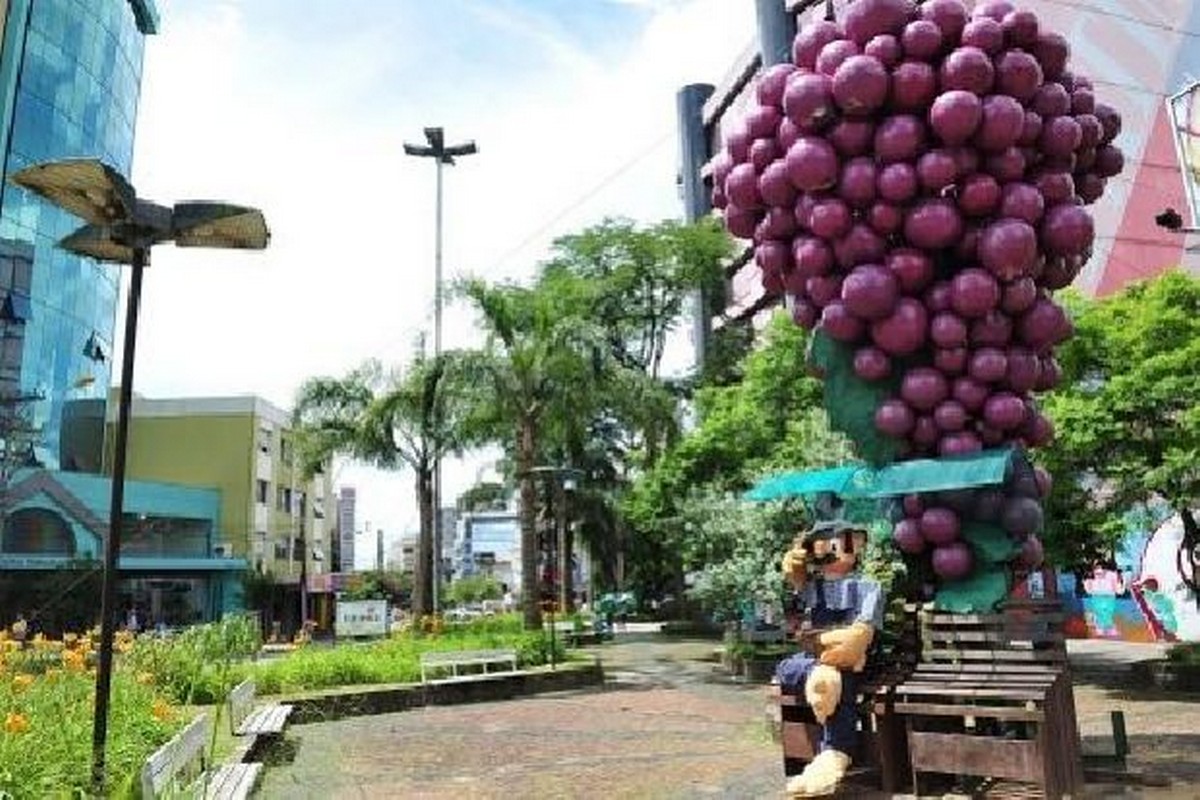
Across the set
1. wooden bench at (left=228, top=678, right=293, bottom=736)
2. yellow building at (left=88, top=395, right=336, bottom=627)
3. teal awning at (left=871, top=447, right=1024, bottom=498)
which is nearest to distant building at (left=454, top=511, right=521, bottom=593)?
yellow building at (left=88, top=395, right=336, bottom=627)

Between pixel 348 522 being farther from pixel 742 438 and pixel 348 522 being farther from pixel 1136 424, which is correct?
pixel 1136 424

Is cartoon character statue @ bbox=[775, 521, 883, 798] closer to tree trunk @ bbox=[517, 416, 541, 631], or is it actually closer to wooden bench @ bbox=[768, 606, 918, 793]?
wooden bench @ bbox=[768, 606, 918, 793]

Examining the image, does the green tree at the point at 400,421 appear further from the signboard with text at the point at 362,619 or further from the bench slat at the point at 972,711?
the bench slat at the point at 972,711

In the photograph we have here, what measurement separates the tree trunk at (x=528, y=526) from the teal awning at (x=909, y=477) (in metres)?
11.3

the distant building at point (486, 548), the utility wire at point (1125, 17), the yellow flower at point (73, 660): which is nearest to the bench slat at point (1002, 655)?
the yellow flower at point (73, 660)

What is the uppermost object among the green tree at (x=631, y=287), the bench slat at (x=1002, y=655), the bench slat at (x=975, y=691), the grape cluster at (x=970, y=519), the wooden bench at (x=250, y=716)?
the green tree at (x=631, y=287)

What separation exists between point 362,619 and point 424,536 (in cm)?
675

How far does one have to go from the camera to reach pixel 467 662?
55.8 feet

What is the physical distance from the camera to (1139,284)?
16.7 m

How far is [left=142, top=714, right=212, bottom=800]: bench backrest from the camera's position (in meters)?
5.32

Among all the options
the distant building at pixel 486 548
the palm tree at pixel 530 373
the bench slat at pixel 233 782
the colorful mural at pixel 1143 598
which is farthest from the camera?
the distant building at pixel 486 548

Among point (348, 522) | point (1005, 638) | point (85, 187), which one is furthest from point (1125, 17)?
point (348, 522)

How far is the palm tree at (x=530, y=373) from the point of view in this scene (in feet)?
67.8

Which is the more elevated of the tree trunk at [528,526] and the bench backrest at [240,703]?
the tree trunk at [528,526]
